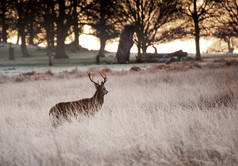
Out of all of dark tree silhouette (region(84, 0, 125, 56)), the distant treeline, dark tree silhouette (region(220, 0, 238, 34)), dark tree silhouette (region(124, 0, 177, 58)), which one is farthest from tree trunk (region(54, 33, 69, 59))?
dark tree silhouette (region(220, 0, 238, 34))

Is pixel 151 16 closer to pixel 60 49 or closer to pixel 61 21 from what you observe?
pixel 61 21

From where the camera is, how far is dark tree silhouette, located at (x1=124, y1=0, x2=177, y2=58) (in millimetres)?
28016

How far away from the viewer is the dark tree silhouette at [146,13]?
28016mm

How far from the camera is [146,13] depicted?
Result: 94.6ft

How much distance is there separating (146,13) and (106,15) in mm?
5619

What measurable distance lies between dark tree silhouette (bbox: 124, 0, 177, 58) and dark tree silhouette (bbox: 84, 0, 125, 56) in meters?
1.30

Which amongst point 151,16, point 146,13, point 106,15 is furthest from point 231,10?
point 106,15

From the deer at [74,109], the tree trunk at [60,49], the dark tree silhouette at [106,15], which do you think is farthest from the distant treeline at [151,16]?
the deer at [74,109]

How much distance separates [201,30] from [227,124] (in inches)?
1163

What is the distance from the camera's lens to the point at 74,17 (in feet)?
98.9

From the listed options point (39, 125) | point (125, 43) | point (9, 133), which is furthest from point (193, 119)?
point (125, 43)

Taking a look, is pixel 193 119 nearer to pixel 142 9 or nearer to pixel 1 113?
pixel 1 113

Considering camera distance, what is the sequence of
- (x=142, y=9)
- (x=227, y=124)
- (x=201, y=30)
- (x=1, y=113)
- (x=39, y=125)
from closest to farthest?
1. (x=227, y=124)
2. (x=39, y=125)
3. (x=1, y=113)
4. (x=142, y=9)
5. (x=201, y=30)

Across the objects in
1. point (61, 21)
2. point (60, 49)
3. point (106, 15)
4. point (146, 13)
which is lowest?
point (60, 49)
